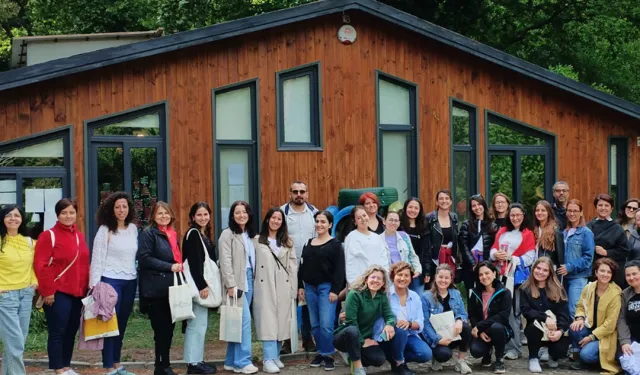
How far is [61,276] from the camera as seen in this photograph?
961 cm

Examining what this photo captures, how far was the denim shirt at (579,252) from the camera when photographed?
11.3m

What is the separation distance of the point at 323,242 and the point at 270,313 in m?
0.98

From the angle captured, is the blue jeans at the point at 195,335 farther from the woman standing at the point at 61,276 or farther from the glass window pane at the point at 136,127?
the glass window pane at the point at 136,127

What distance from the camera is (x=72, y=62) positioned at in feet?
42.9

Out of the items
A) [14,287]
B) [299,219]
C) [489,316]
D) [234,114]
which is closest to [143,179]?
[234,114]

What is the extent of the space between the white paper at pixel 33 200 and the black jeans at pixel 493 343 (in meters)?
6.29

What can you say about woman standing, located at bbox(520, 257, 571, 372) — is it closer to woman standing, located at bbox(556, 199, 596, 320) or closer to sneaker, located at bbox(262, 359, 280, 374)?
woman standing, located at bbox(556, 199, 596, 320)

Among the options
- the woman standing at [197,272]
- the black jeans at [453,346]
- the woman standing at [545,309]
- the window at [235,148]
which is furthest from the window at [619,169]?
the woman standing at [197,272]

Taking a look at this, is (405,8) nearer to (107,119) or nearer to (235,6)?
(235,6)

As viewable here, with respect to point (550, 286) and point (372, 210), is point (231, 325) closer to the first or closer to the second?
point (372, 210)

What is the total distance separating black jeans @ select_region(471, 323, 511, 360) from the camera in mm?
10500

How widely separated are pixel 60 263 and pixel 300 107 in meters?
6.25

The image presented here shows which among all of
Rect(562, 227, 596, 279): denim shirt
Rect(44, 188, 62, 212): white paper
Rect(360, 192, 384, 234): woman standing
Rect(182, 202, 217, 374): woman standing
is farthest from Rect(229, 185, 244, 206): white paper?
Rect(562, 227, 596, 279): denim shirt

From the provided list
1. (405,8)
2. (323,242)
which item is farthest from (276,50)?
(405,8)
